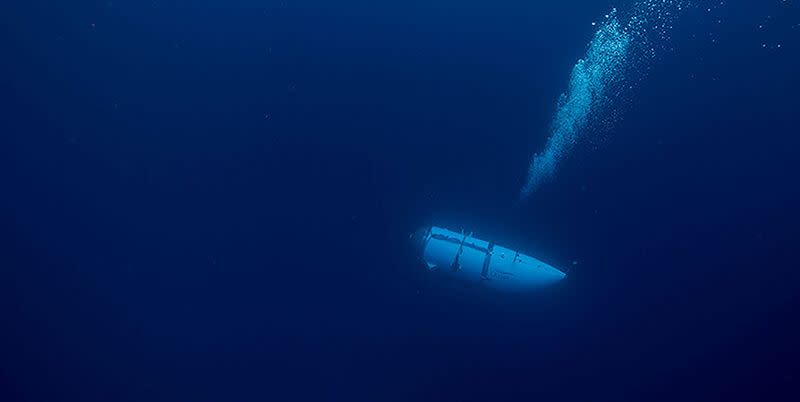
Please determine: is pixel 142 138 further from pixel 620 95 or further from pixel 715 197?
pixel 715 197

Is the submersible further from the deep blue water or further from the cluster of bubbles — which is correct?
the cluster of bubbles

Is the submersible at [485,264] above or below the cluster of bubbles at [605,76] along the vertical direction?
below

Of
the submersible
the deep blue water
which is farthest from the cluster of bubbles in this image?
the submersible

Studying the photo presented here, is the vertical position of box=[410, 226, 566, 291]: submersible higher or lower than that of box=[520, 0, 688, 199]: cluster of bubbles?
lower

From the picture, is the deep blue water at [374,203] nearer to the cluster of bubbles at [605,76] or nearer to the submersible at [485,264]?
the cluster of bubbles at [605,76]

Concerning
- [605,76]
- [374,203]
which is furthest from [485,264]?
[605,76]

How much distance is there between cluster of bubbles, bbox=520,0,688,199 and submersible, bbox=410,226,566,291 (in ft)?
4.55

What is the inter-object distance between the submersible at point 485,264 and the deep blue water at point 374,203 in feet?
2.11

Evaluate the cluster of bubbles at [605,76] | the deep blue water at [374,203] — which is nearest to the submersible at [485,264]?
the deep blue water at [374,203]

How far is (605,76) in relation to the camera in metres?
8.96

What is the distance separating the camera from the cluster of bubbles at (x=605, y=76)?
8719 millimetres

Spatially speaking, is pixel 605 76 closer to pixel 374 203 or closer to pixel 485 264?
pixel 485 264

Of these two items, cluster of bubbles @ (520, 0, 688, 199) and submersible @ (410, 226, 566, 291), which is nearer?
submersible @ (410, 226, 566, 291)

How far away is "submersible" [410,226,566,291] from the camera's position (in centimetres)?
821
